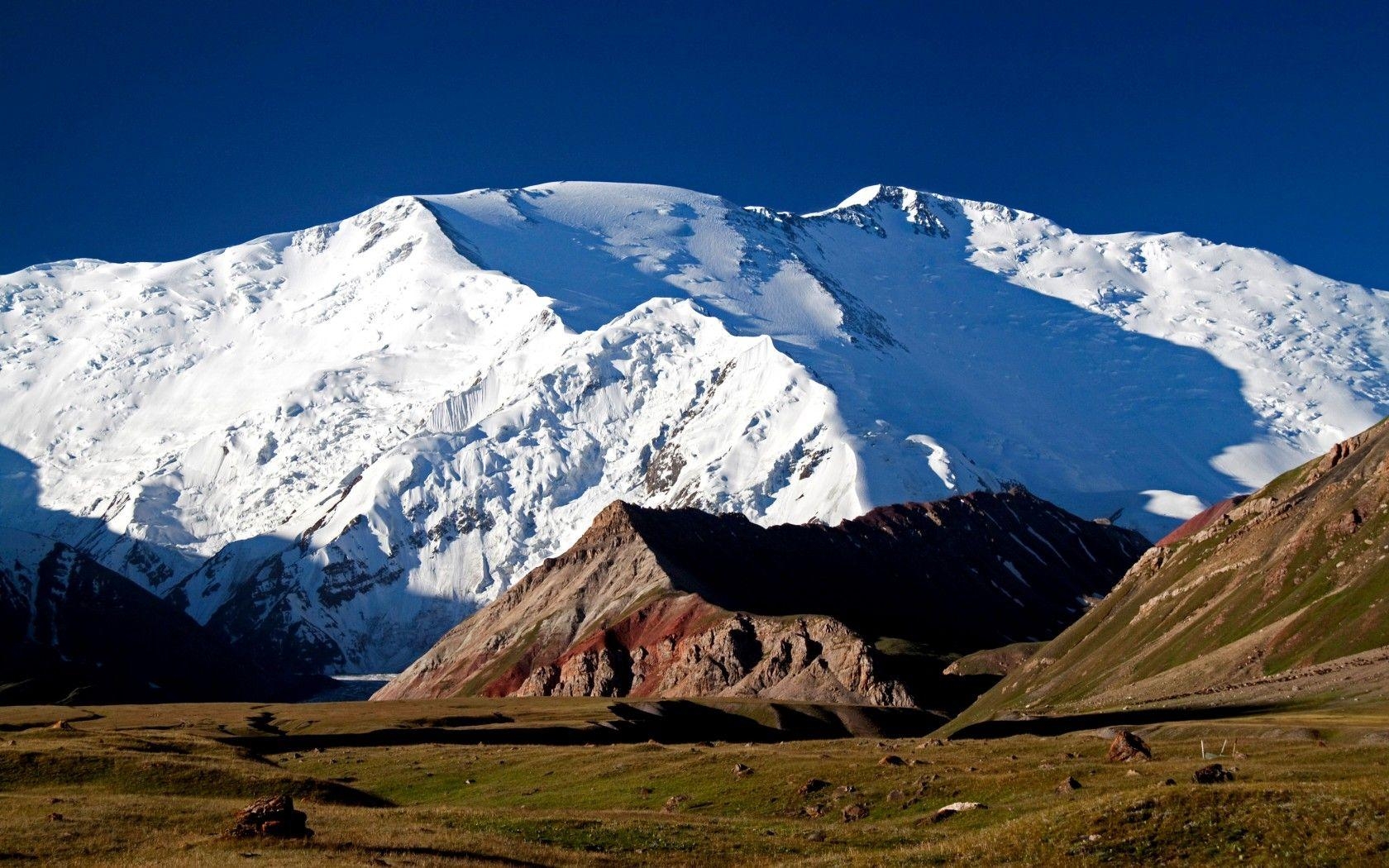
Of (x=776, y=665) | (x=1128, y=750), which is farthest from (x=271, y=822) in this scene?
(x=776, y=665)

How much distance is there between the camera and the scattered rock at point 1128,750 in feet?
202

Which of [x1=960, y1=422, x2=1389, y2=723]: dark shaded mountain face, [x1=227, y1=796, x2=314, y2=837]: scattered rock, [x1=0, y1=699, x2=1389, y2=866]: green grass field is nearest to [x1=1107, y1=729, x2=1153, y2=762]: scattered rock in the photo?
[x1=0, y1=699, x2=1389, y2=866]: green grass field

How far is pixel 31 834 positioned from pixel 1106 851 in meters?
33.6

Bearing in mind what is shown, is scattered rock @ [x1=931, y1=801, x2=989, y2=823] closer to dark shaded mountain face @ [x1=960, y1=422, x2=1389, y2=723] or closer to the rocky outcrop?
dark shaded mountain face @ [x1=960, y1=422, x2=1389, y2=723]

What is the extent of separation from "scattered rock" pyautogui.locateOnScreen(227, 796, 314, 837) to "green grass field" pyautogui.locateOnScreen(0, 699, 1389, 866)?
2.68ft

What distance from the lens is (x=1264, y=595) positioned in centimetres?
14050

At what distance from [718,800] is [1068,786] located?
1826cm

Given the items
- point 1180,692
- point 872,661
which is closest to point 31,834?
point 1180,692

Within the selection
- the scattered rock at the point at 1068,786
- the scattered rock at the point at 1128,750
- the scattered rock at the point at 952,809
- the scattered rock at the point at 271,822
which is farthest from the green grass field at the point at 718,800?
the scattered rock at the point at 1128,750

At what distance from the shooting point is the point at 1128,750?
204 feet

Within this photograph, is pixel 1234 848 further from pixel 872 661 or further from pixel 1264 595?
pixel 872 661

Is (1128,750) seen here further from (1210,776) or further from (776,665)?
(776,665)

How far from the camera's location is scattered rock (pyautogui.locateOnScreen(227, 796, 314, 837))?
42875 millimetres

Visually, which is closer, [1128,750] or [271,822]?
[271,822]
